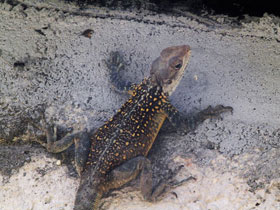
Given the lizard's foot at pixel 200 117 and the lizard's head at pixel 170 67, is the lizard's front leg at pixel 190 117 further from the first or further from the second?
the lizard's head at pixel 170 67

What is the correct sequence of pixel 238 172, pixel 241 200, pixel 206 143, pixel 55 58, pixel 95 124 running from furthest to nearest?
pixel 55 58
pixel 95 124
pixel 206 143
pixel 238 172
pixel 241 200

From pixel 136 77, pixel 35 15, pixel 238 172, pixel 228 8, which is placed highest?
pixel 228 8

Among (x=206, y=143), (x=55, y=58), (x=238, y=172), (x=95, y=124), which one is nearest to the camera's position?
(x=238, y=172)

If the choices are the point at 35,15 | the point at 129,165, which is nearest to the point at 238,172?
the point at 129,165

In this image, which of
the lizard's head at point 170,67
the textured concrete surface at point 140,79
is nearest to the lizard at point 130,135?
the lizard's head at point 170,67

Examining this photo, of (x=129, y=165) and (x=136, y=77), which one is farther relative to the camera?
(x=136, y=77)

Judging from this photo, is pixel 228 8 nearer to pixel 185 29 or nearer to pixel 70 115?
pixel 185 29

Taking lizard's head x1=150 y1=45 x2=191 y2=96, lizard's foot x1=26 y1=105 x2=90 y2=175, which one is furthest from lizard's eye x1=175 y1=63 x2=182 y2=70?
lizard's foot x1=26 y1=105 x2=90 y2=175

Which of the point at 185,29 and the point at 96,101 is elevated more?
→ the point at 185,29

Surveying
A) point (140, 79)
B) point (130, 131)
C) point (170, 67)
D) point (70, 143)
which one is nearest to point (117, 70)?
point (140, 79)
